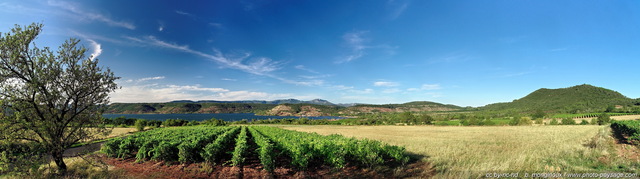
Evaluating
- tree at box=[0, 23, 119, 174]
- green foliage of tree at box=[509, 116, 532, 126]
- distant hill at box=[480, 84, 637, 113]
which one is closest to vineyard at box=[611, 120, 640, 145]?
tree at box=[0, 23, 119, 174]

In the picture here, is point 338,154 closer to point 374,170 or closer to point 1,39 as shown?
point 374,170

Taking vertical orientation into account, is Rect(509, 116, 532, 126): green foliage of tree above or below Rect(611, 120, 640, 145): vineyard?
below

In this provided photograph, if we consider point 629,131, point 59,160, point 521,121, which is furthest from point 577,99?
point 59,160

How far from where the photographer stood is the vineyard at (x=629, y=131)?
1578 cm

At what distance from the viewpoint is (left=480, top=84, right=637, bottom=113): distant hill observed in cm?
11876

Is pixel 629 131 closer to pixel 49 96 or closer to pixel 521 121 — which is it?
pixel 49 96

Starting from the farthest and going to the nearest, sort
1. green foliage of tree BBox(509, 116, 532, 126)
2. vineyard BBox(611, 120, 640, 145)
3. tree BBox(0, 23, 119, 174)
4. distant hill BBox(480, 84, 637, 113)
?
1. distant hill BBox(480, 84, 637, 113)
2. green foliage of tree BBox(509, 116, 532, 126)
3. vineyard BBox(611, 120, 640, 145)
4. tree BBox(0, 23, 119, 174)

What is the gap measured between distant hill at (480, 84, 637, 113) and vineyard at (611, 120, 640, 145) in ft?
427

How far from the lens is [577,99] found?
451ft

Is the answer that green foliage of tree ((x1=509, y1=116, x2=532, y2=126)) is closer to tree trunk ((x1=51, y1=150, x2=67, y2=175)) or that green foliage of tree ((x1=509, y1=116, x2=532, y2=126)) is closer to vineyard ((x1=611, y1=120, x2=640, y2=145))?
vineyard ((x1=611, y1=120, x2=640, y2=145))

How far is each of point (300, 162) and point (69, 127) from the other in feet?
39.7

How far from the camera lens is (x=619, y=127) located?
19000 mm

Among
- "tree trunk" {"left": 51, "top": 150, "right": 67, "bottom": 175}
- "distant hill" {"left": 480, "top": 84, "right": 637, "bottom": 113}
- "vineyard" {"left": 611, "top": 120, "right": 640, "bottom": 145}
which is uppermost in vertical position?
"distant hill" {"left": 480, "top": 84, "right": 637, "bottom": 113}

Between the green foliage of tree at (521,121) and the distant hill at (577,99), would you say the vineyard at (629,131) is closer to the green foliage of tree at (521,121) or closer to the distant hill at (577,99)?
the green foliage of tree at (521,121)
